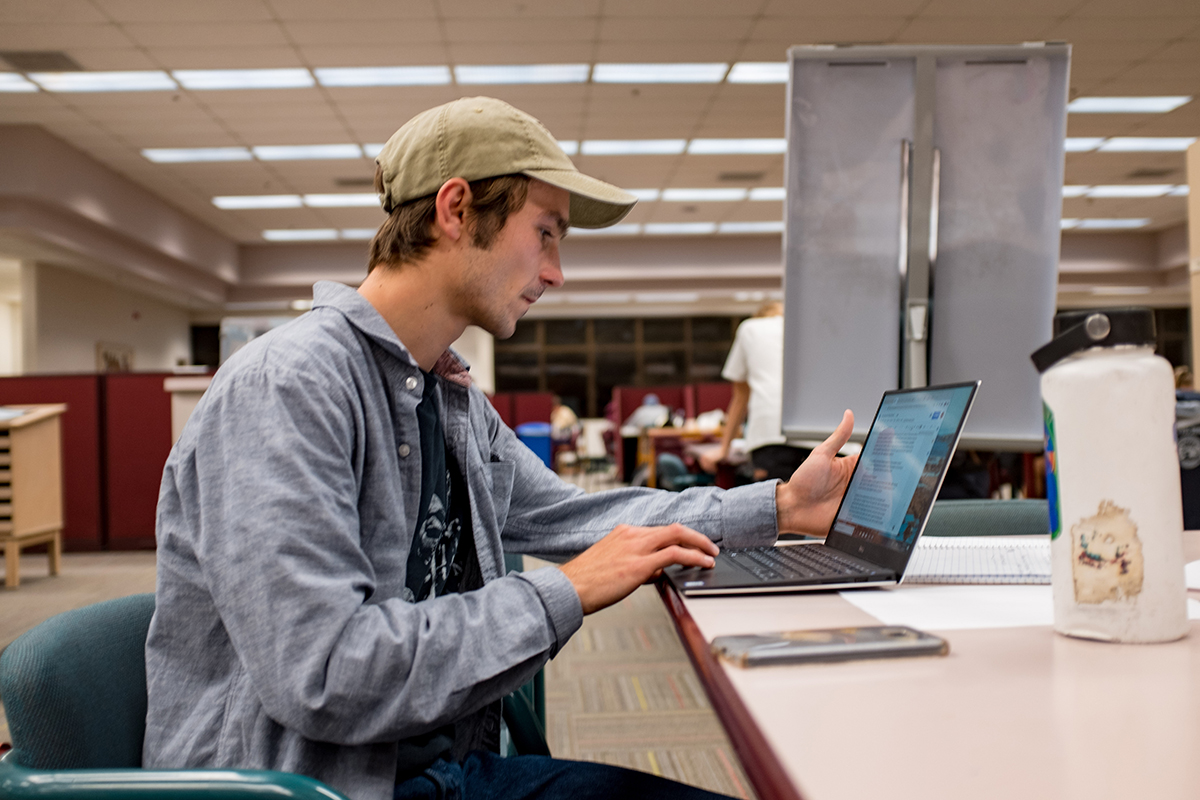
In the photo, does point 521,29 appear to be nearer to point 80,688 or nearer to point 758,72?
point 758,72

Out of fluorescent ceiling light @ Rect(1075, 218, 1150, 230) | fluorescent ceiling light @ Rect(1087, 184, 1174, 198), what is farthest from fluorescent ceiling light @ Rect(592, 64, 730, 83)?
fluorescent ceiling light @ Rect(1075, 218, 1150, 230)

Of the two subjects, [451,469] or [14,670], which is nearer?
[14,670]

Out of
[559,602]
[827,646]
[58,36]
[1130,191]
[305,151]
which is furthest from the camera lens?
[1130,191]

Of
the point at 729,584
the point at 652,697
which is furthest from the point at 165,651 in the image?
the point at 652,697

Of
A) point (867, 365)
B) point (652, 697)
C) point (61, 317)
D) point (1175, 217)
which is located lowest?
point (652, 697)

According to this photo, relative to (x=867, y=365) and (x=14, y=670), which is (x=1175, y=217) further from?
(x=14, y=670)

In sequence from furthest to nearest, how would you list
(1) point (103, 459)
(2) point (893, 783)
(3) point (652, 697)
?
(1) point (103, 459) → (3) point (652, 697) → (2) point (893, 783)

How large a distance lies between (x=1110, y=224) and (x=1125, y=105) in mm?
5341

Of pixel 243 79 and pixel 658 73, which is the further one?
pixel 658 73

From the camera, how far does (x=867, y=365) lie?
191cm

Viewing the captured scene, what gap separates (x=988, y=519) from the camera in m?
1.34

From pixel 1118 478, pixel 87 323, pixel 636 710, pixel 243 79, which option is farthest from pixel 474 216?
pixel 87 323

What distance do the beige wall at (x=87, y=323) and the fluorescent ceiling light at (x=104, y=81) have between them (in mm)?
3873

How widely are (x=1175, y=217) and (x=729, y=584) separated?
13.0m
